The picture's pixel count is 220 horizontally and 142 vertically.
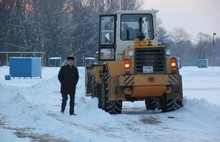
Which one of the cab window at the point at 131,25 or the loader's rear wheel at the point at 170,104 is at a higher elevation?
the cab window at the point at 131,25

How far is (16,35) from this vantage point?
66.2 metres

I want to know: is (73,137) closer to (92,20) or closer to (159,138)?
(159,138)

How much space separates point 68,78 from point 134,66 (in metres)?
1.98

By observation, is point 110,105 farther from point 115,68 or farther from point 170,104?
point 170,104

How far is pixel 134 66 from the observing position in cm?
1476

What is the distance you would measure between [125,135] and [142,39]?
5.16m

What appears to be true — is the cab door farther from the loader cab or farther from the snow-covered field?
the snow-covered field

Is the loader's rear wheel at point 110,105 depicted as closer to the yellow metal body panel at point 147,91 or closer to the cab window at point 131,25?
the yellow metal body panel at point 147,91

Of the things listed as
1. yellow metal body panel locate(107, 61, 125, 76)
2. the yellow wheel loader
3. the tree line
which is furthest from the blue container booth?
the tree line

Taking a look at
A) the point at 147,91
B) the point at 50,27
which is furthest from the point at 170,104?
the point at 50,27

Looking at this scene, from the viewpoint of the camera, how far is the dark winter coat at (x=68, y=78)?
14953mm

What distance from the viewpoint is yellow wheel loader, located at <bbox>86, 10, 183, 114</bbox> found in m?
14.6

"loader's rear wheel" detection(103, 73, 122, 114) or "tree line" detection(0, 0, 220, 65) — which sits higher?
"tree line" detection(0, 0, 220, 65)

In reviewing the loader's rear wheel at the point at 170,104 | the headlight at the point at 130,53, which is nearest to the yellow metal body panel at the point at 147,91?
the loader's rear wheel at the point at 170,104
